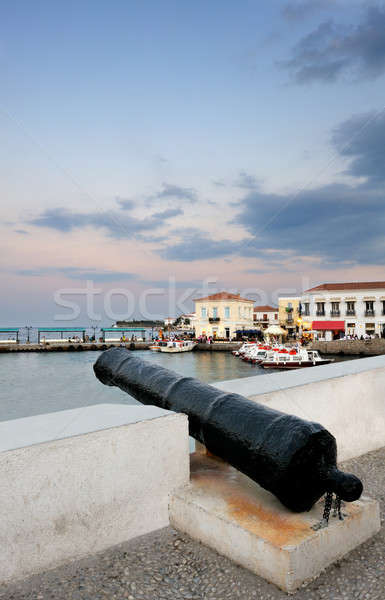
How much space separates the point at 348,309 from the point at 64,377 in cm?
3642

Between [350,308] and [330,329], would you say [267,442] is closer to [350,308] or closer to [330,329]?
[330,329]

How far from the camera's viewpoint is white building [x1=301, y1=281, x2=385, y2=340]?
179ft

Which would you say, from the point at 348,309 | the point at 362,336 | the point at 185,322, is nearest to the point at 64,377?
the point at 362,336

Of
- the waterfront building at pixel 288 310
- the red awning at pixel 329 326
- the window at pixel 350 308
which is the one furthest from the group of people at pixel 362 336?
the waterfront building at pixel 288 310

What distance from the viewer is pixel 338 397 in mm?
4469

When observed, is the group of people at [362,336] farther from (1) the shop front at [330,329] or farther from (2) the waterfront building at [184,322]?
(2) the waterfront building at [184,322]

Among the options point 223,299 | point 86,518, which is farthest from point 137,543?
point 223,299

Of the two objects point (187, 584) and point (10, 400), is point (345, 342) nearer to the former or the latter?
point (10, 400)

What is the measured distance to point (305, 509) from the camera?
2.57 m

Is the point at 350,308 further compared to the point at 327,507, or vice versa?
the point at 350,308

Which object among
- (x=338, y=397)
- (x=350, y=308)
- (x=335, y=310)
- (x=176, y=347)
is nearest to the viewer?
(x=338, y=397)

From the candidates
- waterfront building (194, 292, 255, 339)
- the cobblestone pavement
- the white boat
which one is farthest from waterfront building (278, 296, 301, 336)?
the cobblestone pavement

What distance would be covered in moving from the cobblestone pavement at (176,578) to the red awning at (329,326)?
2192 inches

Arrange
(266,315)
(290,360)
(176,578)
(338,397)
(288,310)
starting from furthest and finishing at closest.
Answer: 1. (266,315)
2. (288,310)
3. (290,360)
4. (338,397)
5. (176,578)
